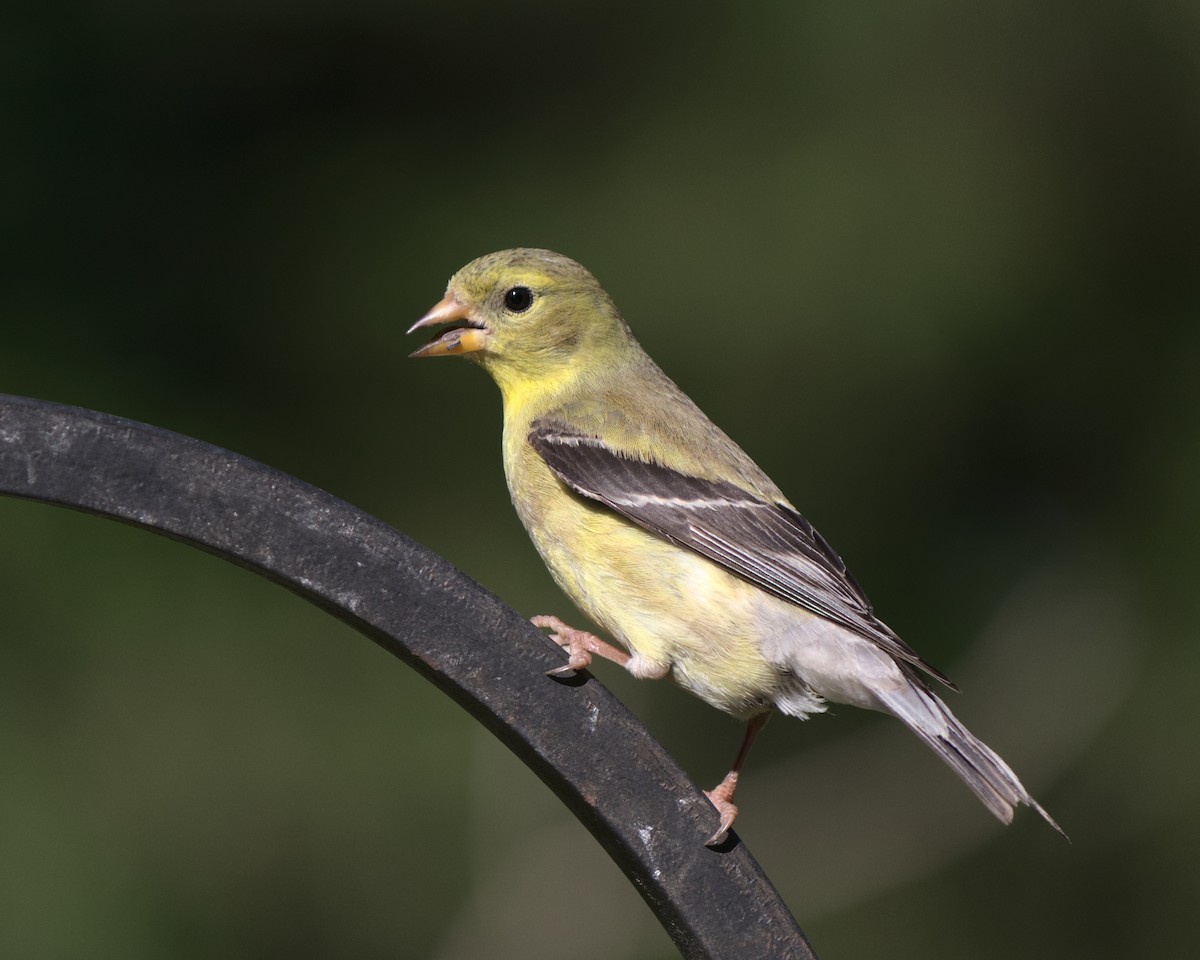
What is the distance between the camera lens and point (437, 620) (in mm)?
1612

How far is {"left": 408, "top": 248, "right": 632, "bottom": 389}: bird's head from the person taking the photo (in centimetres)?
319

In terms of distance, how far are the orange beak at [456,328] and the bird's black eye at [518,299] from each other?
81mm

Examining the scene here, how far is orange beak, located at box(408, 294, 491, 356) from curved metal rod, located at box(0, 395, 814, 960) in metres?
1.48

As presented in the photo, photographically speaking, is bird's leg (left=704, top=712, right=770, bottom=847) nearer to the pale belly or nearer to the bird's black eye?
the pale belly

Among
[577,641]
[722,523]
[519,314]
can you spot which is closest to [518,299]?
[519,314]

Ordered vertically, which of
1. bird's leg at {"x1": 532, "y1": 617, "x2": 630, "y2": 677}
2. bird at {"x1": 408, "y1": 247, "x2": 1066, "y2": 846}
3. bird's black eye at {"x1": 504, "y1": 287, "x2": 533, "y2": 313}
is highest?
bird's black eye at {"x1": 504, "y1": 287, "x2": 533, "y2": 313}

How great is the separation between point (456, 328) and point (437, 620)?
68.7 inches

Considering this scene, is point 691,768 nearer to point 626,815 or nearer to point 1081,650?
point 1081,650

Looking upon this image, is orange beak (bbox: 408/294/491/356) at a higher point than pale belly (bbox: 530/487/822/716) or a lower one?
higher

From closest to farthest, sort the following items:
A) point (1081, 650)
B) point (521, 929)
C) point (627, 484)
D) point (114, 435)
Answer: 1. point (114, 435)
2. point (627, 484)
3. point (521, 929)
4. point (1081, 650)

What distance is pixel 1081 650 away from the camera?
5.14 metres

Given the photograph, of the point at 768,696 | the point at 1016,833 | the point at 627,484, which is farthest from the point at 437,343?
the point at 1016,833

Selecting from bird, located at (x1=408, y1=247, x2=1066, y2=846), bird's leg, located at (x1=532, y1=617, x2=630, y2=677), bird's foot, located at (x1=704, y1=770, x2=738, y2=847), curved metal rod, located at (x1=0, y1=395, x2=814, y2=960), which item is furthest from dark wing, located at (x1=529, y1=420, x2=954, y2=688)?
curved metal rod, located at (x1=0, y1=395, x2=814, y2=960)

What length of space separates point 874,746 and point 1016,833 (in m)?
0.64
